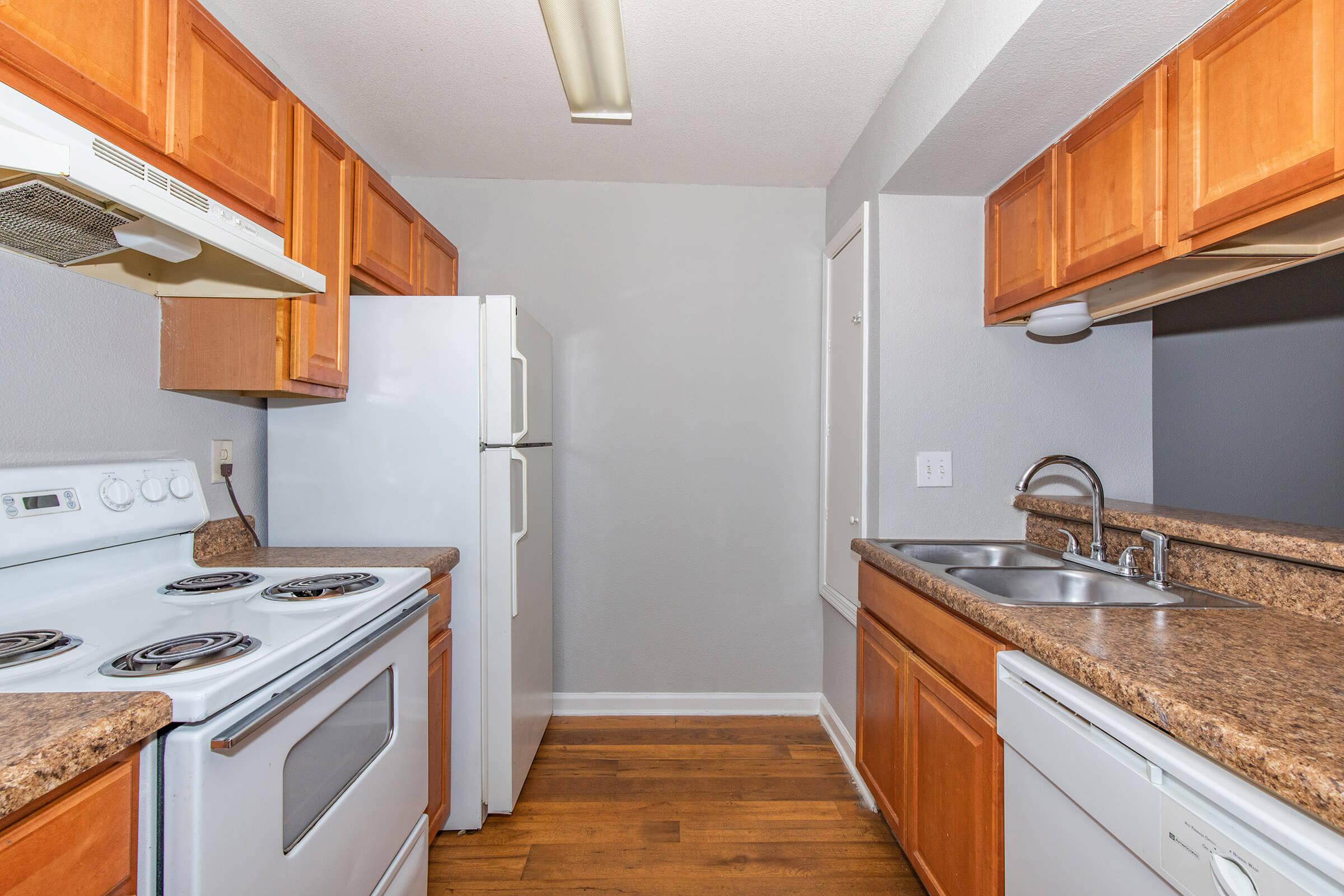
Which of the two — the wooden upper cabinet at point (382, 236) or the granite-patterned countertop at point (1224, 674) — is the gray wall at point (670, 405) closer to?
the wooden upper cabinet at point (382, 236)

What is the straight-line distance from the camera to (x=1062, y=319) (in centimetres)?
178

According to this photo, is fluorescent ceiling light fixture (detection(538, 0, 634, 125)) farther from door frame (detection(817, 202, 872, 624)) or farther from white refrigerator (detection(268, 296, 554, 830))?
door frame (detection(817, 202, 872, 624))

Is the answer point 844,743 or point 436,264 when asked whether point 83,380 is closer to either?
point 436,264

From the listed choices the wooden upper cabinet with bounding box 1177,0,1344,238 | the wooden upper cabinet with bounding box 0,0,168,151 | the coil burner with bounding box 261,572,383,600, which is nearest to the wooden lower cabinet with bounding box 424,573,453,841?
the coil burner with bounding box 261,572,383,600

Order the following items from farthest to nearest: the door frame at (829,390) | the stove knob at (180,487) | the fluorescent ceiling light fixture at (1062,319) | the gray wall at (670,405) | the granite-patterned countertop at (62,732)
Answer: the gray wall at (670,405)
the door frame at (829,390)
the fluorescent ceiling light fixture at (1062,319)
the stove knob at (180,487)
the granite-patterned countertop at (62,732)

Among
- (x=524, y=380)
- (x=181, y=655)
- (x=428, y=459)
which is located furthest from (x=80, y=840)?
(x=524, y=380)

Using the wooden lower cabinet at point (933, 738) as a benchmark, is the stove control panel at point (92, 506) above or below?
above

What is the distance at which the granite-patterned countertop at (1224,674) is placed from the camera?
0.67 metres

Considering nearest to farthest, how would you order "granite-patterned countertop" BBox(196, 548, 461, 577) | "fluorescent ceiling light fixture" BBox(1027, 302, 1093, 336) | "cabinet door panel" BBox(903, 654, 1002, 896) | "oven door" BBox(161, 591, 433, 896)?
"oven door" BBox(161, 591, 433, 896) < "cabinet door panel" BBox(903, 654, 1002, 896) < "granite-patterned countertop" BBox(196, 548, 461, 577) < "fluorescent ceiling light fixture" BBox(1027, 302, 1093, 336)

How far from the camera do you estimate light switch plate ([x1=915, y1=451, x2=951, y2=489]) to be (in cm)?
208

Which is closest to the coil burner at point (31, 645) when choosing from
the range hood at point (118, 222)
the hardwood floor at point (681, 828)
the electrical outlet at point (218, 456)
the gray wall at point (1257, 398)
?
the range hood at point (118, 222)

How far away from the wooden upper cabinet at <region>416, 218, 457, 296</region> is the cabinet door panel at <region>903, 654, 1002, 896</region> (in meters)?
2.17

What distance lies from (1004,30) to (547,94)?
141cm

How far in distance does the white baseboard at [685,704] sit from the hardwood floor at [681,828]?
0.58 ft
